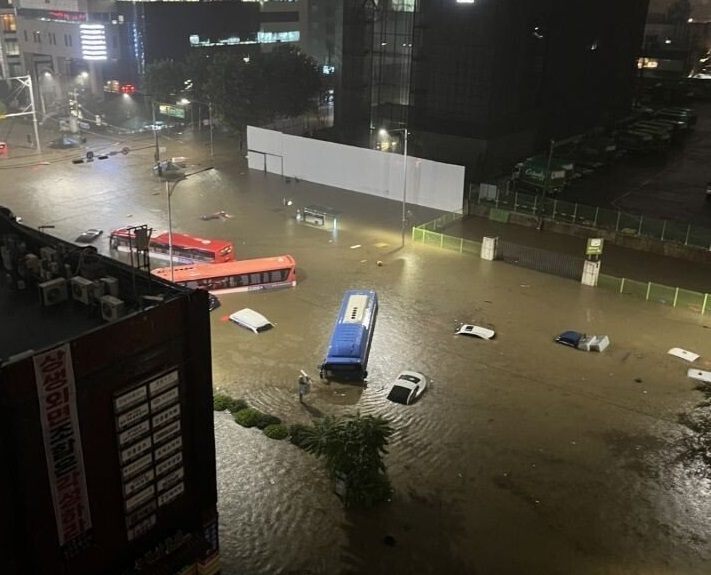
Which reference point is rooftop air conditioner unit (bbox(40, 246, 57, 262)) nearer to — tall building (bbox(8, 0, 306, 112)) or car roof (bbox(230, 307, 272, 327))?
car roof (bbox(230, 307, 272, 327))

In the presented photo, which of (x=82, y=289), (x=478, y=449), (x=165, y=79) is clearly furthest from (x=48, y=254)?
(x=165, y=79)

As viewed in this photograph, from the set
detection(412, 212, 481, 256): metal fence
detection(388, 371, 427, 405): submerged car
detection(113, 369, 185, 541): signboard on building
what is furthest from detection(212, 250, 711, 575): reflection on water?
detection(412, 212, 481, 256): metal fence

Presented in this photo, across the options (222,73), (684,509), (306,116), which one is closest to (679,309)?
(684,509)

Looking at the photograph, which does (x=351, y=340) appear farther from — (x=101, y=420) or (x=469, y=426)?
(x=101, y=420)

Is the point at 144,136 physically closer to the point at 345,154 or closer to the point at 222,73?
the point at 222,73

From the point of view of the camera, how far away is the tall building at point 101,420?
13.9 m

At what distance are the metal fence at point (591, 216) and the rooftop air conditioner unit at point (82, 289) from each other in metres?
38.4

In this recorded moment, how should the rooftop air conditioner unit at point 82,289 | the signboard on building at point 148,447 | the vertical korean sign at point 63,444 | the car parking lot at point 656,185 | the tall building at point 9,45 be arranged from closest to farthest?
the vertical korean sign at point 63,444 < the signboard on building at point 148,447 < the rooftop air conditioner unit at point 82,289 < the car parking lot at point 656,185 < the tall building at point 9,45

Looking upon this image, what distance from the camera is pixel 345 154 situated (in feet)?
194

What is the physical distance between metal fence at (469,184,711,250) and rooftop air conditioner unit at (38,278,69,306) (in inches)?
1517

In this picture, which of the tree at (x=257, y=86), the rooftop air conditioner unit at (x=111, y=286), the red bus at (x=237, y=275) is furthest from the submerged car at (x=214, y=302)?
the tree at (x=257, y=86)

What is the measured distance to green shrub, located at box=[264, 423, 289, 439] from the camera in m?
25.9

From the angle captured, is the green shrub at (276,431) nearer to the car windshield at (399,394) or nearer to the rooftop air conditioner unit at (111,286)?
the car windshield at (399,394)

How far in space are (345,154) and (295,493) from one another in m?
40.2
